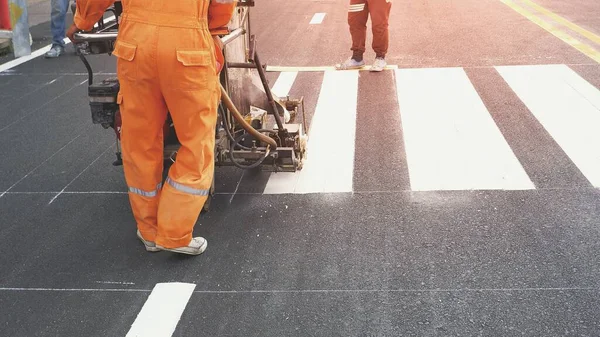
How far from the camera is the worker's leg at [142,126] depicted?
365 centimetres

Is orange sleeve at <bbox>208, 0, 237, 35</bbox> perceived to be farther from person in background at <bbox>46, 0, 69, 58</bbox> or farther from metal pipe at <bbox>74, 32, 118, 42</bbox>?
person in background at <bbox>46, 0, 69, 58</bbox>

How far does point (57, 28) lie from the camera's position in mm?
9648

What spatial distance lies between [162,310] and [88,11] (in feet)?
5.37

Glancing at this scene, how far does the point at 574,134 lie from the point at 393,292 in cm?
298

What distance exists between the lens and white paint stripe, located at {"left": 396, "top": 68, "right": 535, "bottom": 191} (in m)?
5.05

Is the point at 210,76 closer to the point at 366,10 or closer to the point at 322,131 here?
the point at 322,131

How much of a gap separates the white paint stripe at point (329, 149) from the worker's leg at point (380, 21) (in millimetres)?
558

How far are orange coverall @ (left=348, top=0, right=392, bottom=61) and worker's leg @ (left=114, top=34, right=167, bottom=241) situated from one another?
15.3 feet

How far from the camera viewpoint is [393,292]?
12.0ft

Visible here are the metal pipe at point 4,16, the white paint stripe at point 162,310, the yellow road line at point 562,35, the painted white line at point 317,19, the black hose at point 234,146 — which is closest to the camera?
the white paint stripe at point 162,310

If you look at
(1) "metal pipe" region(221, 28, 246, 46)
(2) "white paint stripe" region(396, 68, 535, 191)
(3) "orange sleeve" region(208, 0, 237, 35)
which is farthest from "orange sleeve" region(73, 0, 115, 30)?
(2) "white paint stripe" region(396, 68, 535, 191)

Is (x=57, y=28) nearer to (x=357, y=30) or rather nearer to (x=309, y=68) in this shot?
(x=309, y=68)

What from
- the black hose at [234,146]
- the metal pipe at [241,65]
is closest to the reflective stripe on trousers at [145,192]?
the black hose at [234,146]

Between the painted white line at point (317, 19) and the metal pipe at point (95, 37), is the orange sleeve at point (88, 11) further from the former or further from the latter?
the painted white line at point (317, 19)
